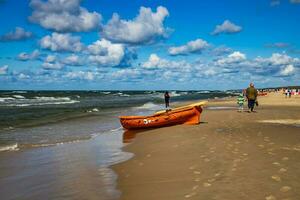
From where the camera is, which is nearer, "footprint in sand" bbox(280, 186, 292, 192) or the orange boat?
"footprint in sand" bbox(280, 186, 292, 192)

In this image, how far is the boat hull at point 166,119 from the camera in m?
18.1

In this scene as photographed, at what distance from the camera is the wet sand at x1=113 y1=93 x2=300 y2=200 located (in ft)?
20.9

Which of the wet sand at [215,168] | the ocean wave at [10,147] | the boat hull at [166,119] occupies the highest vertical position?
the boat hull at [166,119]

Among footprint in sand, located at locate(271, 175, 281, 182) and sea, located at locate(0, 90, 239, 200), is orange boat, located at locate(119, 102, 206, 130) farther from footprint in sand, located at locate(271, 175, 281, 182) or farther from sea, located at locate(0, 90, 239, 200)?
→ footprint in sand, located at locate(271, 175, 281, 182)

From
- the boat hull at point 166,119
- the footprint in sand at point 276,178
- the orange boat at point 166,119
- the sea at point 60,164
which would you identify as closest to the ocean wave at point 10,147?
the sea at point 60,164

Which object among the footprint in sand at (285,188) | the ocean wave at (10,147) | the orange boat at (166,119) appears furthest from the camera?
the orange boat at (166,119)

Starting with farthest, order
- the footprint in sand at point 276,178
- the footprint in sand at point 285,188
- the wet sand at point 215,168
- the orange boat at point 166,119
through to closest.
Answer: the orange boat at point 166,119 < the footprint in sand at point 276,178 < the wet sand at point 215,168 < the footprint in sand at point 285,188

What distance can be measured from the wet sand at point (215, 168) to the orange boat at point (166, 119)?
15.6 feet

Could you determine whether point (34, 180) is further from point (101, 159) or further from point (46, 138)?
point (46, 138)

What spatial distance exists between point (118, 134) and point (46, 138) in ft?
10.5

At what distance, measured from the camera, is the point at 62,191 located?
725 centimetres

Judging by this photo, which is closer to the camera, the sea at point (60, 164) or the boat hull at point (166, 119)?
the sea at point (60, 164)

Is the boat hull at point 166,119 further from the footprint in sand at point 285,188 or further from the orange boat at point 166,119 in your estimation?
the footprint in sand at point 285,188

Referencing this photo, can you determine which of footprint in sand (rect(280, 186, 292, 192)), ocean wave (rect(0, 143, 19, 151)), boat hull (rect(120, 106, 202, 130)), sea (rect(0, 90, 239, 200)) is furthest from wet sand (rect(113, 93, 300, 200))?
boat hull (rect(120, 106, 202, 130))
